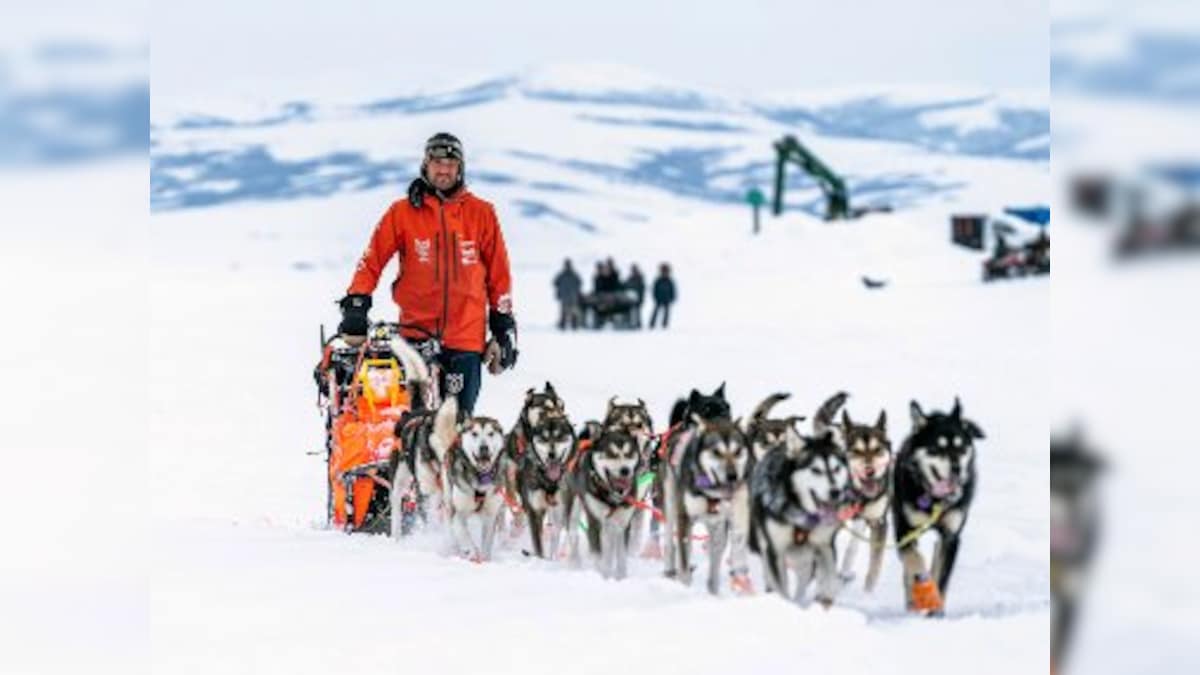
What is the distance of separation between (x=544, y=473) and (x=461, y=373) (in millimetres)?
678

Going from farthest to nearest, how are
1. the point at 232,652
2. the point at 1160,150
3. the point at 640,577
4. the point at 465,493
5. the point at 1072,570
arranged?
the point at 465,493 < the point at 640,577 < the point at 232,652 < the point at 1072,570 < the point at 1160,150

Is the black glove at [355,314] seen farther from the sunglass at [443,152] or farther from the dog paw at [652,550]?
the dog paw at [652,550]

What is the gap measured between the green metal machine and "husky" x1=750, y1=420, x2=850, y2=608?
75.2ft

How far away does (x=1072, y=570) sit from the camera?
3.56 ft

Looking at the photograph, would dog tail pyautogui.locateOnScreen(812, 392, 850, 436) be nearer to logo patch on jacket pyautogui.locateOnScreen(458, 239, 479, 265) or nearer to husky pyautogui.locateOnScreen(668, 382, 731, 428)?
husky pyautogui.locateOnScreen(668, 382, 731, 428)

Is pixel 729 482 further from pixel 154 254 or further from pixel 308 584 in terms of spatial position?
pixel 154 254

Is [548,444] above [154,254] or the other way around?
the other way around

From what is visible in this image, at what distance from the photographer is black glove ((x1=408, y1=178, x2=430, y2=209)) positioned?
4414 millimetres

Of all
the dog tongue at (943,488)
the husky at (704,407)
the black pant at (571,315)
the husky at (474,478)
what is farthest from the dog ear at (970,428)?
the black pant at (571,315)

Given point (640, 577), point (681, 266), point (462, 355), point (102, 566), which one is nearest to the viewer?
point (102, 566)

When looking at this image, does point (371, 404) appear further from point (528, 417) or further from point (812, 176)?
point (812, 176)

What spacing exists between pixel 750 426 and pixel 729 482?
18.4 inches

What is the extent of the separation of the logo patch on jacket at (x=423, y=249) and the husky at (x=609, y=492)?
2.83ft

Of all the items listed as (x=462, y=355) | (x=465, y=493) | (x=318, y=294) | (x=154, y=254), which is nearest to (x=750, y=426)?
(x=465, y=493)
